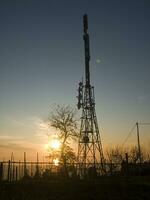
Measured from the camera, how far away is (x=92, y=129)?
44406 millimetres

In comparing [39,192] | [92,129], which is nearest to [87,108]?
[92,129]

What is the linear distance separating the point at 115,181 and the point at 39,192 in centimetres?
737

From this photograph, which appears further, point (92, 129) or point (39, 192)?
point (92, 129)

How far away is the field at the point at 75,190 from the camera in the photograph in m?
26.1

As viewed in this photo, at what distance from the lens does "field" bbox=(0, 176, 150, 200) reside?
26078 mm

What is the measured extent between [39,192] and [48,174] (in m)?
9.64

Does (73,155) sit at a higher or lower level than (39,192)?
higher

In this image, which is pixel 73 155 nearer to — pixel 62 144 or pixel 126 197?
pixel 62 144

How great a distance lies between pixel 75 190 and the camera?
90.0ft

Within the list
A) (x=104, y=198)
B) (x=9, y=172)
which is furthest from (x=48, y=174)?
(x=104, y=198)

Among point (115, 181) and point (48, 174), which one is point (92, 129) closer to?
point (48, 174)

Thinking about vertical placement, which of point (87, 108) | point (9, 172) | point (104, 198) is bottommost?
point (104, 198)

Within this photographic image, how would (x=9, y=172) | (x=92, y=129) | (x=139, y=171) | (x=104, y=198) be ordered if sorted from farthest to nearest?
(x=92, y=129)
(x=139, y=171)
(x=9, y=172)
(x=104, y=198)

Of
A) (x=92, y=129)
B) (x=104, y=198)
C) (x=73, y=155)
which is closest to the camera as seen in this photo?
(x=104, y=198)
